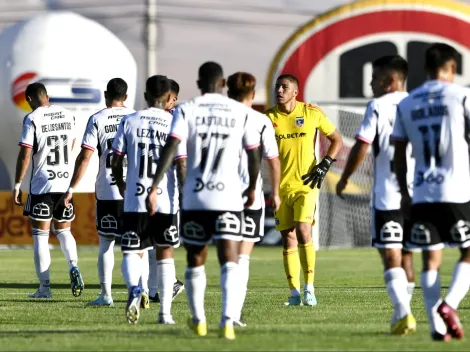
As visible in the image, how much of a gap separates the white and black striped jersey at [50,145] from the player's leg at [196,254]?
523cm

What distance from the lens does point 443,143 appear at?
9.54m

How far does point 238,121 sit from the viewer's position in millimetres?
9867

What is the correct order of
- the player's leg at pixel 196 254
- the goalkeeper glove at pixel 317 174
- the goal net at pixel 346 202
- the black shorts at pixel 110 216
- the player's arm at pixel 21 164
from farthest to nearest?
the goal net at pixel 346 202
the player's arm at pixel 21 164
the goalkeeper glove at pixel 317 174
the black shorts at pixel 110 216
the player's leg at pixel 196 254

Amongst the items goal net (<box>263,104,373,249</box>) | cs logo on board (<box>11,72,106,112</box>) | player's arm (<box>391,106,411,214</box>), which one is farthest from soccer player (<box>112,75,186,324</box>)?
cs logo on board (<box>11,72,106,112</box>)

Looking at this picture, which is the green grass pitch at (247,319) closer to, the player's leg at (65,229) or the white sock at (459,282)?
the white sock at (459,282)

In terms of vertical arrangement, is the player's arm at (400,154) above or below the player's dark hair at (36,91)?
below

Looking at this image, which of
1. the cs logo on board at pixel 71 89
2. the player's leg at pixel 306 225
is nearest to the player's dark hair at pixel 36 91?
the player's leg at pixel 306 225

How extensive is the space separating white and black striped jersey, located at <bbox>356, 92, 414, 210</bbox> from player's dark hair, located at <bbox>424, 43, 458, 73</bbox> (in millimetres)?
805

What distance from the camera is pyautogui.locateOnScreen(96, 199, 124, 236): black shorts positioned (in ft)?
44.1

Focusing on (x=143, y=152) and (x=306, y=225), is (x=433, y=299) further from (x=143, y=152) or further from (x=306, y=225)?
A: (x=306, y=225)

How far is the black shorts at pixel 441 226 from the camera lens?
9.47 metres

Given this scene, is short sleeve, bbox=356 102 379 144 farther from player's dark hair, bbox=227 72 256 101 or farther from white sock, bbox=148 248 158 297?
white sock, bbox=148 248 158 297

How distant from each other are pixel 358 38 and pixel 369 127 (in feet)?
79.1

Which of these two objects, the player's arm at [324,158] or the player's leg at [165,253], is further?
the player's arm at [324,158]
